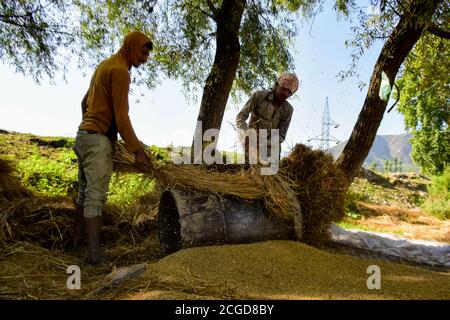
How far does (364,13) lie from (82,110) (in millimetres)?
4441

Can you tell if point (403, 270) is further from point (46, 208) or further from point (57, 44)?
point (57, 44)

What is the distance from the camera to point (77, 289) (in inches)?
105

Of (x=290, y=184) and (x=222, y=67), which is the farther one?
(x=222, y=67)

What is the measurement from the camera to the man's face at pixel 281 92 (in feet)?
15.0

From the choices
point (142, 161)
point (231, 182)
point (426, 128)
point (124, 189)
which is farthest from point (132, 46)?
point (426, 128)

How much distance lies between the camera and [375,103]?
5.40 meters

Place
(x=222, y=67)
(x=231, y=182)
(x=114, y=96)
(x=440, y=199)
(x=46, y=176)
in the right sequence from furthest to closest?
(x=440, y=199) → (x=46, y=176) → (x=222, y=67) → (x=231, y=182) → (x=114, y=96)

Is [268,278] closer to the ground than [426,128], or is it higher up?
closer to the ground

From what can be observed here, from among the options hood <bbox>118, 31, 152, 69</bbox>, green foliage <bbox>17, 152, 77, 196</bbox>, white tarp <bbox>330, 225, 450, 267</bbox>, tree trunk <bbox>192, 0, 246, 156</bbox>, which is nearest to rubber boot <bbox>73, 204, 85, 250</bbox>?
hood <bbox>118, 31, 152, 69</bbox>

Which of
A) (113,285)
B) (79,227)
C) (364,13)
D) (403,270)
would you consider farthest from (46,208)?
(364,13)

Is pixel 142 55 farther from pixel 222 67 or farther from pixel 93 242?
pixel 222 67

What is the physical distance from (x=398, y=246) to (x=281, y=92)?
257 cm

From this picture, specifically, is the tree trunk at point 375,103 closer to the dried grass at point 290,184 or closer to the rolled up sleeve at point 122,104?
the dried grass at point 290,184

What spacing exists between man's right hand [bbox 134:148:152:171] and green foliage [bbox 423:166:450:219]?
8.66m
